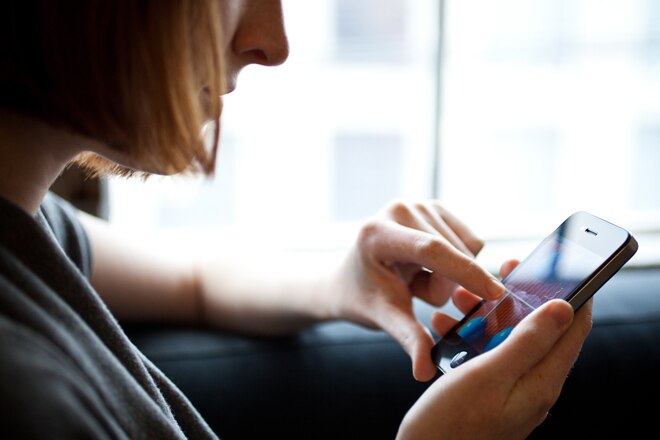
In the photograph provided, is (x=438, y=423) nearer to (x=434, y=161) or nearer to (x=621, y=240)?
(x=621, y=240)

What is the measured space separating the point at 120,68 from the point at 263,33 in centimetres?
13

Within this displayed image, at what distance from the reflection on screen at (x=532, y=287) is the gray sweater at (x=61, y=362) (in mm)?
251

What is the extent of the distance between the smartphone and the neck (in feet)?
1.14

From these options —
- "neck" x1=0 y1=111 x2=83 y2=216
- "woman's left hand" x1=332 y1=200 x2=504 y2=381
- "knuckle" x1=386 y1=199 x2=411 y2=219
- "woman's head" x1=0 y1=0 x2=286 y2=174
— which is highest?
"woman's head" x1=0 y1=0 x2=286 y2=174

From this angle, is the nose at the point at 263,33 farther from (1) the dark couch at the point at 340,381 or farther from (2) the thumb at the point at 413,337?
(1) the dark couch at the point at 340,381

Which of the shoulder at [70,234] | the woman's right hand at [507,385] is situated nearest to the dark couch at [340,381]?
the shoulder at [70,234]

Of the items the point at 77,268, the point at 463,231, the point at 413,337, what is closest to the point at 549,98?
the point at 463,231

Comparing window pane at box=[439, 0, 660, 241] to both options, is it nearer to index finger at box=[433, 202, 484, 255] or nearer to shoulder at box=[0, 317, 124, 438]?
index finger at box=[433, 202, 484, 255]

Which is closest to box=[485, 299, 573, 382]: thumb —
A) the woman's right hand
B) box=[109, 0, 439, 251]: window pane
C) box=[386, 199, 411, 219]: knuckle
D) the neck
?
the woman's right hand

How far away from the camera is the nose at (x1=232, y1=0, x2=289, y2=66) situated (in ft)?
1.67

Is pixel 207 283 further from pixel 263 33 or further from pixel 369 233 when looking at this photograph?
pixel 263 33

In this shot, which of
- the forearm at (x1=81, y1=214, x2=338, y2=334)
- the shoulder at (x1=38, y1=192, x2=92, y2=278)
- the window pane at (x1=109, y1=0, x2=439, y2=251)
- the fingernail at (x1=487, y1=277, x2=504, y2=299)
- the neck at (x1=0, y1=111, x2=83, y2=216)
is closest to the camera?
the neck at (x1=0, y1=111, x2=83, y2=216)

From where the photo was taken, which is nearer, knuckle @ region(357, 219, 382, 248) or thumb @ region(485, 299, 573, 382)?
thumb @ region(485, 299, 573, 382)

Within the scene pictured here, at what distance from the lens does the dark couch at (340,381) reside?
→ 0.74m
